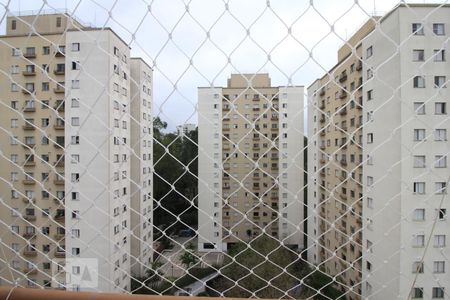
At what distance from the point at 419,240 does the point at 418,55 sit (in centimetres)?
58

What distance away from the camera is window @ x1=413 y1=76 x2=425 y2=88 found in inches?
30.3

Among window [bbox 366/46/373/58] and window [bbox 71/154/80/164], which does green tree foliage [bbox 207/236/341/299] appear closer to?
window [bbox 71/154/80/164]

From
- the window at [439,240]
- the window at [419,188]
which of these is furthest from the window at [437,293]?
the window at [419,188]

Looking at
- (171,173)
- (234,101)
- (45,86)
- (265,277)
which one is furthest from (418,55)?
(265,277)

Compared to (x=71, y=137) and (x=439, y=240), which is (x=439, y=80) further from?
(x=71, y=137)

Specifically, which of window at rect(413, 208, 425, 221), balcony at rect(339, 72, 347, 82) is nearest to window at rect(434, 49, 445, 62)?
balcony at rect(339, 72, 347, 82)

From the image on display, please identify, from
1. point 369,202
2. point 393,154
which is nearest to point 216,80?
point 393,154

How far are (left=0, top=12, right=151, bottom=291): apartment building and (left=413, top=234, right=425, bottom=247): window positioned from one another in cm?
88

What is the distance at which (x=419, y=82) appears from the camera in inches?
31.0

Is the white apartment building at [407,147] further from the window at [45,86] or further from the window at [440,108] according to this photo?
the window at [45,86]

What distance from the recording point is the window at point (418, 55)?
832mm

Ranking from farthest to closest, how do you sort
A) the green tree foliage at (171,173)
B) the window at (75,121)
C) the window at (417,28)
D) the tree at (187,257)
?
the tree at (187,257)
the window at (75,121)
the green tree foliage at (171,173)
the window at (417,28)

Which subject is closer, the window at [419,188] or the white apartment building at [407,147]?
the white apartment building at [407,147]

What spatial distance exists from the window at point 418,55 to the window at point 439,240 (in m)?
0.59
